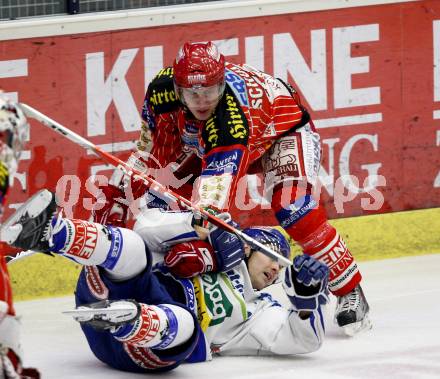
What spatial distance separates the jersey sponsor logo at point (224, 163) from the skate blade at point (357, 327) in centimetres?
89

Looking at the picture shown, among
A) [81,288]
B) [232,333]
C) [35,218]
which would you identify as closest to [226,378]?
[232,333]

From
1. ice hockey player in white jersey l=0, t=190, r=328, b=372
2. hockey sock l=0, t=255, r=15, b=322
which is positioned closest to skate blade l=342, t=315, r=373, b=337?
ice hockey player in white jersey l=0, t=190, r=328, b=372

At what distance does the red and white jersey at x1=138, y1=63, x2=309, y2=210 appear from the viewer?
19.9 feet

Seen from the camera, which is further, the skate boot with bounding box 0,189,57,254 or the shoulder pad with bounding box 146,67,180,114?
the shoulder pad with bounding box 146,67,180,114

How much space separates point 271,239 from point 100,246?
961 mm

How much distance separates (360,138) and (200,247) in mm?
2422

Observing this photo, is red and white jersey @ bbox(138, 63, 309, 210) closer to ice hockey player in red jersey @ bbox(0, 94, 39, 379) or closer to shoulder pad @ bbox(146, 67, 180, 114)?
shoulder pad @ bbox(146, 67, 180, 114)

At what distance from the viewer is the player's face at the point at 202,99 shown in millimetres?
6195

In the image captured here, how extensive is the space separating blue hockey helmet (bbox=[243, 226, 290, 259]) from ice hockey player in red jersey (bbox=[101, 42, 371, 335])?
242 mm

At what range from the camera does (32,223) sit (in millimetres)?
5074

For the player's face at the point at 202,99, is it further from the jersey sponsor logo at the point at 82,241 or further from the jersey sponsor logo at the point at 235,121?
the jersey sponsor logo at the point at 82,241

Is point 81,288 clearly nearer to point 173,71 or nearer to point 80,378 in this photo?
point 80,378

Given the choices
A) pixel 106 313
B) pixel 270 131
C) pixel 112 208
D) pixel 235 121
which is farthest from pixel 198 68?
pixel 106 313

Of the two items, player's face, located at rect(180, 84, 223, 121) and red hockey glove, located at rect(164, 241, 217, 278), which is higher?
player's face, located at rect(180, 84, 223, 121)
